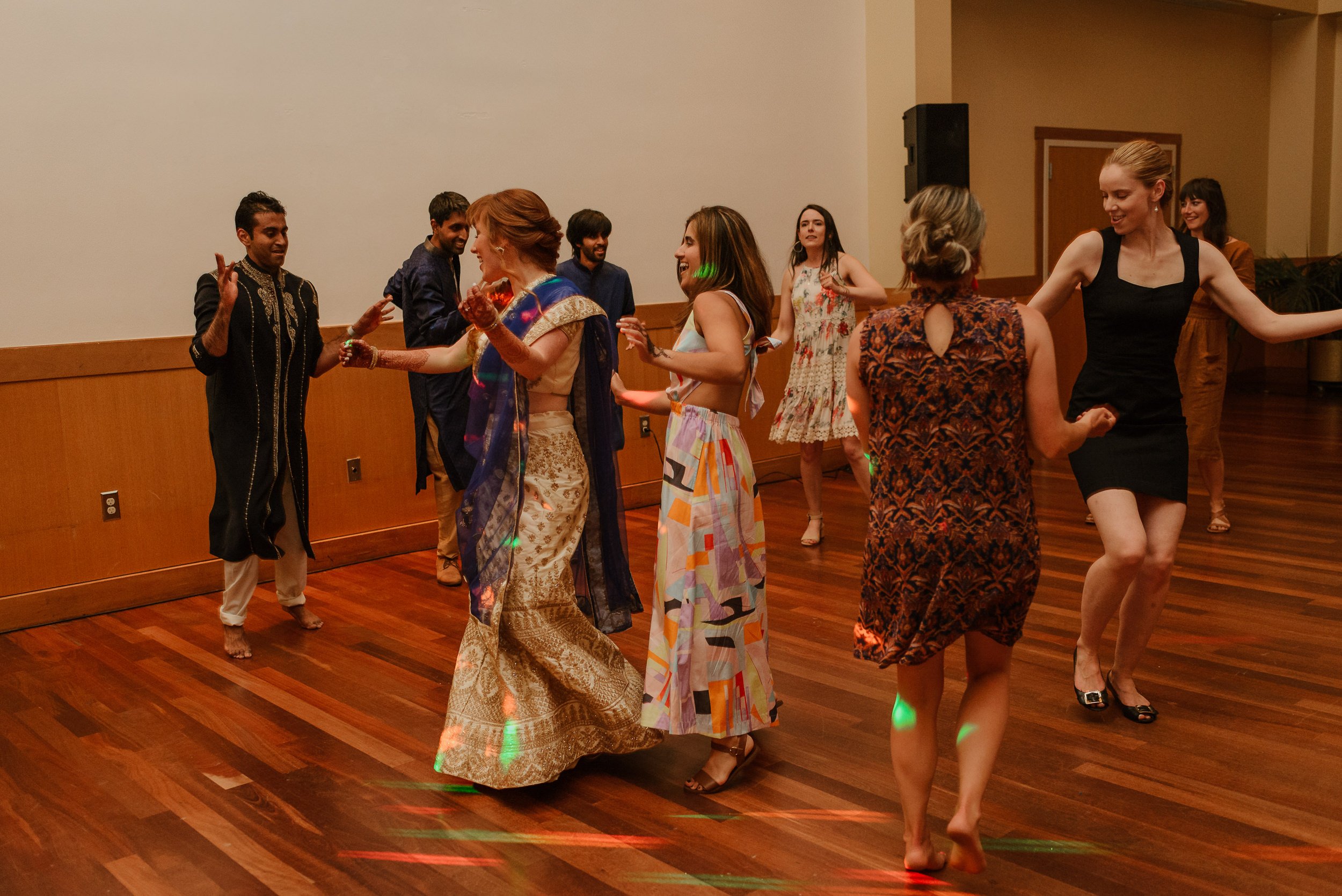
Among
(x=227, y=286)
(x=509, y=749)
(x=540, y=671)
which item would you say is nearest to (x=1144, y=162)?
(x=540, y=671)

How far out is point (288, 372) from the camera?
4086 millimetres

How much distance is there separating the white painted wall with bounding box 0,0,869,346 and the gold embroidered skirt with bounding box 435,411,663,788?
2.78m

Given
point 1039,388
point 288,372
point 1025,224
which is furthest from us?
point 1025,224

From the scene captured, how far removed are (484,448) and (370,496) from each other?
110 inches

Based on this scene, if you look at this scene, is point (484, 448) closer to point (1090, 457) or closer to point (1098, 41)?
point (1090, 457)

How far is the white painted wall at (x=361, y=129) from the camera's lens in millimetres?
4500

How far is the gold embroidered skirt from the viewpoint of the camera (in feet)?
9.16

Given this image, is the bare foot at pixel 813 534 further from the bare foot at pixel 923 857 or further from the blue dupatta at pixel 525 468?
the bare foot at pixel 923 857

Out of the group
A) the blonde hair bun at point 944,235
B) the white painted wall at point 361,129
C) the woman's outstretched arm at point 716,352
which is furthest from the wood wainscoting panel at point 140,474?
the blonde hair bun at point 944,235

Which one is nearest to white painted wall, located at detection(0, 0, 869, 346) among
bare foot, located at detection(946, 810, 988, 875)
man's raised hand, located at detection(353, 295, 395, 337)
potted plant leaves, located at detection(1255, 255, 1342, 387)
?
man's raised hand, located at detection(353, 295, 395, 337)

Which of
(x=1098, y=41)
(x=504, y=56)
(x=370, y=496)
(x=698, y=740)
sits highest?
(x=1098, y=41)

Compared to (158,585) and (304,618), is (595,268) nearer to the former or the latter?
(304,618)

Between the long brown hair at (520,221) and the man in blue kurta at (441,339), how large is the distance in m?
1.93

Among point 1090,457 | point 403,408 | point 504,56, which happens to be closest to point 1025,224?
point 504,56
